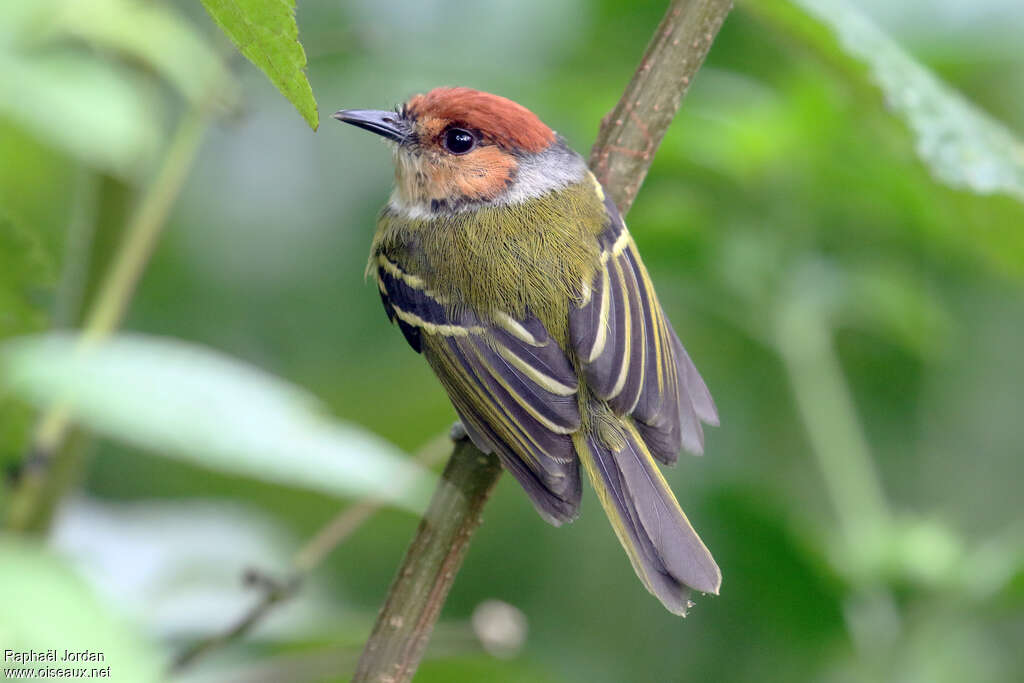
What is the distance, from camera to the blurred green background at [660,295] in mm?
2008

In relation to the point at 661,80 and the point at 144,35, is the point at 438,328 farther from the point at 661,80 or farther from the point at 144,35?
the point at 144,35

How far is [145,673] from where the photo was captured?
29.2 inches

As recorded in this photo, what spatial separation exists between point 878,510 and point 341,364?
1.62 m

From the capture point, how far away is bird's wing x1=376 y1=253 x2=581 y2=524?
213 centimetres

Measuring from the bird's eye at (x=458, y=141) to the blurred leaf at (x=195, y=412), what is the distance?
65.4 inches

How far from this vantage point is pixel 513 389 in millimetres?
2242

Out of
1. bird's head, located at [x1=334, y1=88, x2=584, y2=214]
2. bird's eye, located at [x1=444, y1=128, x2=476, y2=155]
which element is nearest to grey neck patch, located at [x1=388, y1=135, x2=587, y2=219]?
bird's head, located at [x1=334, y1=88, x2=584, y2=214]

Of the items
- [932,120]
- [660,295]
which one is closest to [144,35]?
[932,120]

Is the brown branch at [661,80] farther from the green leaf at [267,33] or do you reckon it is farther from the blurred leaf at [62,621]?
the blurred leaf at [62,621]

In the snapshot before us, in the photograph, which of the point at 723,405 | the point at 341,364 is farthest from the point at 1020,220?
the point at 341,364

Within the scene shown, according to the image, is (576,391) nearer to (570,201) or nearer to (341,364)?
(570,201)

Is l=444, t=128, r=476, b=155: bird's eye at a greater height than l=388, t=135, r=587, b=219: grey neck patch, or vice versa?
l=444, t=128, r=476, b=155: bird's eye

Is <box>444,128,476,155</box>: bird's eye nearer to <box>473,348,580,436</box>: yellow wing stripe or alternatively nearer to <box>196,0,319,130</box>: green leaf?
<box>473,348,580,436</box>: yellow wing stripe

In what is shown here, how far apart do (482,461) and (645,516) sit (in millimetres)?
325
